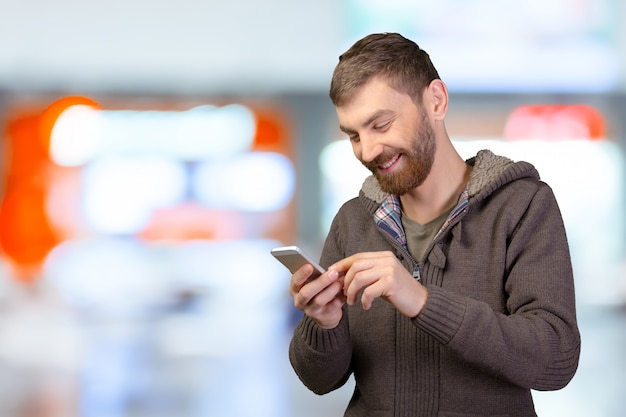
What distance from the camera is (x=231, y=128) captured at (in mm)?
8750

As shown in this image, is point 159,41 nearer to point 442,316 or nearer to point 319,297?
point 319,297

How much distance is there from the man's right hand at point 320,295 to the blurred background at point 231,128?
22.2 ft

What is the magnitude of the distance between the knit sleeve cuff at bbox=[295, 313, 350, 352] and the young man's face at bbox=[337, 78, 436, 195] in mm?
252

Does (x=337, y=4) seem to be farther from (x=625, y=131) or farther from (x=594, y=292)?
(x=594, y=292)

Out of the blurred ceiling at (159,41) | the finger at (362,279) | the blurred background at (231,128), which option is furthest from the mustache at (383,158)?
the blurred ceiling at (159,41)

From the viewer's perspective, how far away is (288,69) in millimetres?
8578

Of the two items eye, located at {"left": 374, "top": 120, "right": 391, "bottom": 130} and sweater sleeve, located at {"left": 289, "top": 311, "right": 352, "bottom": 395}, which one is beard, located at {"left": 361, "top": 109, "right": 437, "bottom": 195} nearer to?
eye, located at {"left": 374, "top": 120, "right": 391, "bottom": 130}

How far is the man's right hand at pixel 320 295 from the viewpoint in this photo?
1.36 meters

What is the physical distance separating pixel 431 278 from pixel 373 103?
1.01 feet

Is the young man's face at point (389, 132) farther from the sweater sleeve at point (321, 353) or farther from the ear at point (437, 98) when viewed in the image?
the sweater sleeve at point (321, 353)

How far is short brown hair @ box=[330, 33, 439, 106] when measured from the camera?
4.75 ft

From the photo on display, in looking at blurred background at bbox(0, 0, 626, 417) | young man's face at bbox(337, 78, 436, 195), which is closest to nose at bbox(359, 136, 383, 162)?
young man's face at bbox(337, 78, 436, 195)

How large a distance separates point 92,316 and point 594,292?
15.5 ft

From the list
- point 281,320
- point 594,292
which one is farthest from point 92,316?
point 594,292
